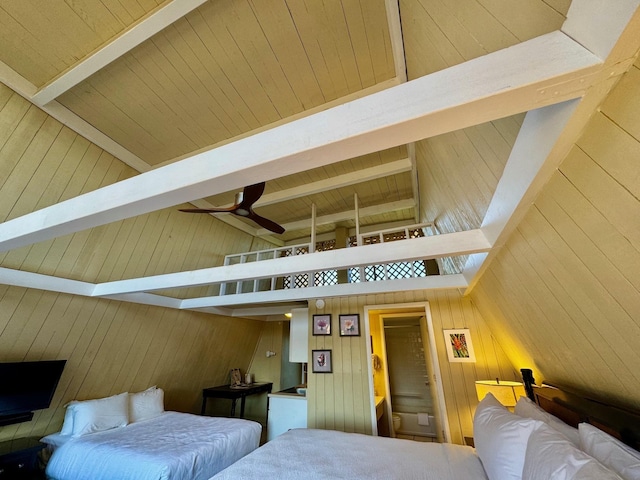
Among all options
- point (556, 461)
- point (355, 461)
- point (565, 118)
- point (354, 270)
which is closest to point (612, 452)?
point (556, 461)

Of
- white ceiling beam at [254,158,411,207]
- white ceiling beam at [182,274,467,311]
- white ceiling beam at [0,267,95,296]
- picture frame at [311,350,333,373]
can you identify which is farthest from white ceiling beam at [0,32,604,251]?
picture frame at [311,350,333,373]

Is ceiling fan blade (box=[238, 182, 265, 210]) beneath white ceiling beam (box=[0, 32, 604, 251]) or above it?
above

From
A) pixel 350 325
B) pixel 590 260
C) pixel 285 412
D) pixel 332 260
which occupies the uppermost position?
pixel 332 260

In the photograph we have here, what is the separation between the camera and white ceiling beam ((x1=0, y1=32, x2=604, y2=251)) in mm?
626

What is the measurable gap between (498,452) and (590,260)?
119 cm

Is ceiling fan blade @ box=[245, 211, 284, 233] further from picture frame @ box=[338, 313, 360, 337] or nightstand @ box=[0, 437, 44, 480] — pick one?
nightstand @ box=[0, 437, 44, 480]

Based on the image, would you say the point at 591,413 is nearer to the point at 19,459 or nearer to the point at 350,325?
the point at 350,325

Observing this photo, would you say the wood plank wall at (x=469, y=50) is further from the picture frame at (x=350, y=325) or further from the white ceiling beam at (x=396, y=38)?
the picture frame at (x=350, y=325)

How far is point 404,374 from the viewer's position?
5.05m

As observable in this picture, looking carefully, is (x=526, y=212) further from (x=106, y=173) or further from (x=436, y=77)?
(x=106, y=173)

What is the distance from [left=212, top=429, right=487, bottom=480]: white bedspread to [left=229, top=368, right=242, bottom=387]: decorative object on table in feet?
11.7

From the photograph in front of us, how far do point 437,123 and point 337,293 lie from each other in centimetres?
291

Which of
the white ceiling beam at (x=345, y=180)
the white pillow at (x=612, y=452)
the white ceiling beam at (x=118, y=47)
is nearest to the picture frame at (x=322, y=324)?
the white ceiling beam at (x=345, y=180)

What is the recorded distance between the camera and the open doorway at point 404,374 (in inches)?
169
